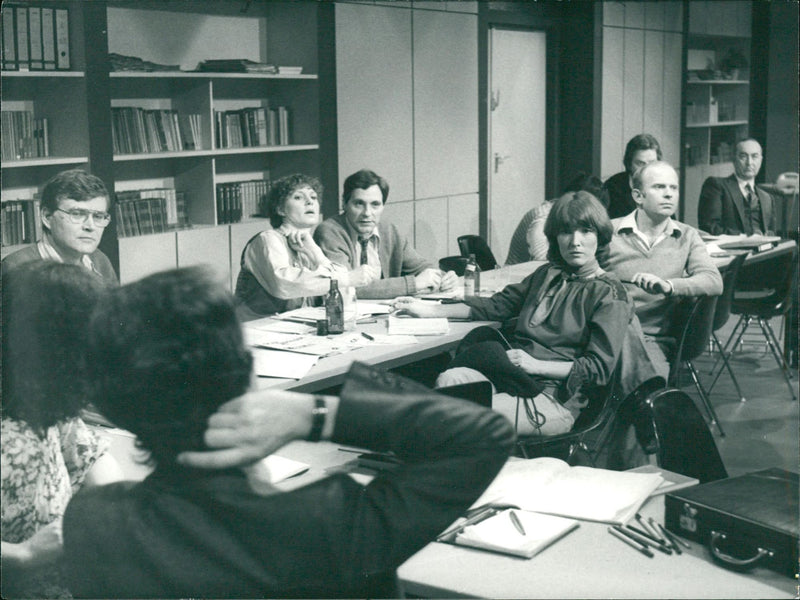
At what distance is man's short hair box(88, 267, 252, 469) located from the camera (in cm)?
109

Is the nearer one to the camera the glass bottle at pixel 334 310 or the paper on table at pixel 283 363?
the paper on table at pixel 283 363

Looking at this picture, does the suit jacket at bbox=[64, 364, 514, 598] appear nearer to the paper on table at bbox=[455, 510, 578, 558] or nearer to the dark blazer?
the paper on table at bbox=[455, 510, 578, 558]

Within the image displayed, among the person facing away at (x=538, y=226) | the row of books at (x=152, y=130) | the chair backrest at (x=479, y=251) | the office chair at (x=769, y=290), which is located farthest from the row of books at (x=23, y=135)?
the office chair at (x=769, y=290)

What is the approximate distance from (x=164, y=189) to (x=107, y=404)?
14.8 ft

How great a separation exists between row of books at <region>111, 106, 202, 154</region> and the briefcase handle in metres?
4.07

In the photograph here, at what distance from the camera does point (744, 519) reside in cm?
163

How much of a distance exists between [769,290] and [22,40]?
4.48 metres

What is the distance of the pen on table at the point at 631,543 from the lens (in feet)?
5.66

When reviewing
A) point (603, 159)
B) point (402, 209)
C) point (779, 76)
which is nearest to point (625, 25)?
point (603, 159)

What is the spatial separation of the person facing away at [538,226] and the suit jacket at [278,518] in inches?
162

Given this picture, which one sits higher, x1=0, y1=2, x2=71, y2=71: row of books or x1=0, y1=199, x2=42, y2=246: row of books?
x1=0, y1=2, x2=71, y2=71: row of books

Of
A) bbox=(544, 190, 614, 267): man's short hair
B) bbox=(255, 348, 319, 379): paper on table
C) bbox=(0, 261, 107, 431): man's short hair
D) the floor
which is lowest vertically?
the floor

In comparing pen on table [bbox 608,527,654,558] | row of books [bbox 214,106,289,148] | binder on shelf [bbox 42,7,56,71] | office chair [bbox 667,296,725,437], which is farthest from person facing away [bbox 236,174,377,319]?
pen on table [bbox 608,527,654,558]

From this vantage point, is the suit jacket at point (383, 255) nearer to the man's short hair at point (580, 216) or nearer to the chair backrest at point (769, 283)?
the man's short hair at point (580, 216)
